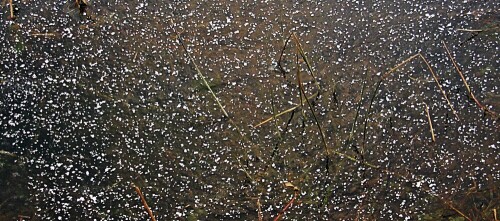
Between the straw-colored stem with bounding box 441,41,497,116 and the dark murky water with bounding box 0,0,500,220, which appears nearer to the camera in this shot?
the dark murky water with bounding box 0,0,500,220

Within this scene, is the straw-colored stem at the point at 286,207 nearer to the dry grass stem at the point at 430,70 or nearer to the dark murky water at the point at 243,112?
the dark murky water at the point at 243,112

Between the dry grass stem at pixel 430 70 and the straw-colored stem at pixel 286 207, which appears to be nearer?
the straw-colored stem at pixel 286 207

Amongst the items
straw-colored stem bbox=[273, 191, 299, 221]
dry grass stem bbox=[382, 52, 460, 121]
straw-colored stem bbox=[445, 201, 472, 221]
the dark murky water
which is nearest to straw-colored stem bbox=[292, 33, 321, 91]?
the dark murky water

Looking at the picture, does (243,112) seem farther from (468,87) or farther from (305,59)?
(468,87)

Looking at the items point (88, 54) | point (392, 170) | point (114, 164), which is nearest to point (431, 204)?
point (392, 170)

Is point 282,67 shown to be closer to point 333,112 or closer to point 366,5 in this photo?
point 333,112

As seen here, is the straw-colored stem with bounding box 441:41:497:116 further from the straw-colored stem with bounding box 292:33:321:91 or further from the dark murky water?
the straw-colored stem with bounding box 292:33:321:91

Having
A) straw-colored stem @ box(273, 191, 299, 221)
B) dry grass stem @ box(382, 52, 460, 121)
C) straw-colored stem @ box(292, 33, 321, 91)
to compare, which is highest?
straw-colored stem @ box(292, 33, 321, 91)

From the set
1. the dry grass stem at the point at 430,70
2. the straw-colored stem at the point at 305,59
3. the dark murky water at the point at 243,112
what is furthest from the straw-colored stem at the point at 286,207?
the dry grass stem at the point at 430,70
